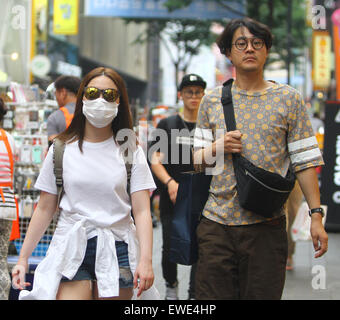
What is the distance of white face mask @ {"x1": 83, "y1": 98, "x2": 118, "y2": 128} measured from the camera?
3.40 m

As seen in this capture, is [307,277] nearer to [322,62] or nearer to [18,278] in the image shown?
[18,278]

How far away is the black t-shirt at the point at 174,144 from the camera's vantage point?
569 cm

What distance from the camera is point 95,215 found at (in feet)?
10.8

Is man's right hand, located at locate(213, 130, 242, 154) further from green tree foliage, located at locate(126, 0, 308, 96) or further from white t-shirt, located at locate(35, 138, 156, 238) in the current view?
green tree foliage, located at locate(126, 0, 308, 96)

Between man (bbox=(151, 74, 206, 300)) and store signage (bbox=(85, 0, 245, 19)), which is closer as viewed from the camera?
man (bbox=(151, 74, 206, 300))

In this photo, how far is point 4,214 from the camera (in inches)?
191

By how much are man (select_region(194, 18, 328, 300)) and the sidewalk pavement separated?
9.45 ft

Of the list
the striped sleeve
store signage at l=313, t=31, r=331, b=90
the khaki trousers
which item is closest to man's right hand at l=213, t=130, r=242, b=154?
the striped sleeve

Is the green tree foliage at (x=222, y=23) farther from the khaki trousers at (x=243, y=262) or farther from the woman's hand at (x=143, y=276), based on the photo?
the woman's hand at (x=143, y=276)

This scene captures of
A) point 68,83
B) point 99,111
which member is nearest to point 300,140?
point 99,111

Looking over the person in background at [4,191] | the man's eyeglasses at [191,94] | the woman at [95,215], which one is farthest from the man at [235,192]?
the man's eyeglasses at [191,94]

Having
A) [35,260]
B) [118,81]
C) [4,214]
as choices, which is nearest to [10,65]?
[35,260]

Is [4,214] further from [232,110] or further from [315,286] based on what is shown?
[315,286]
